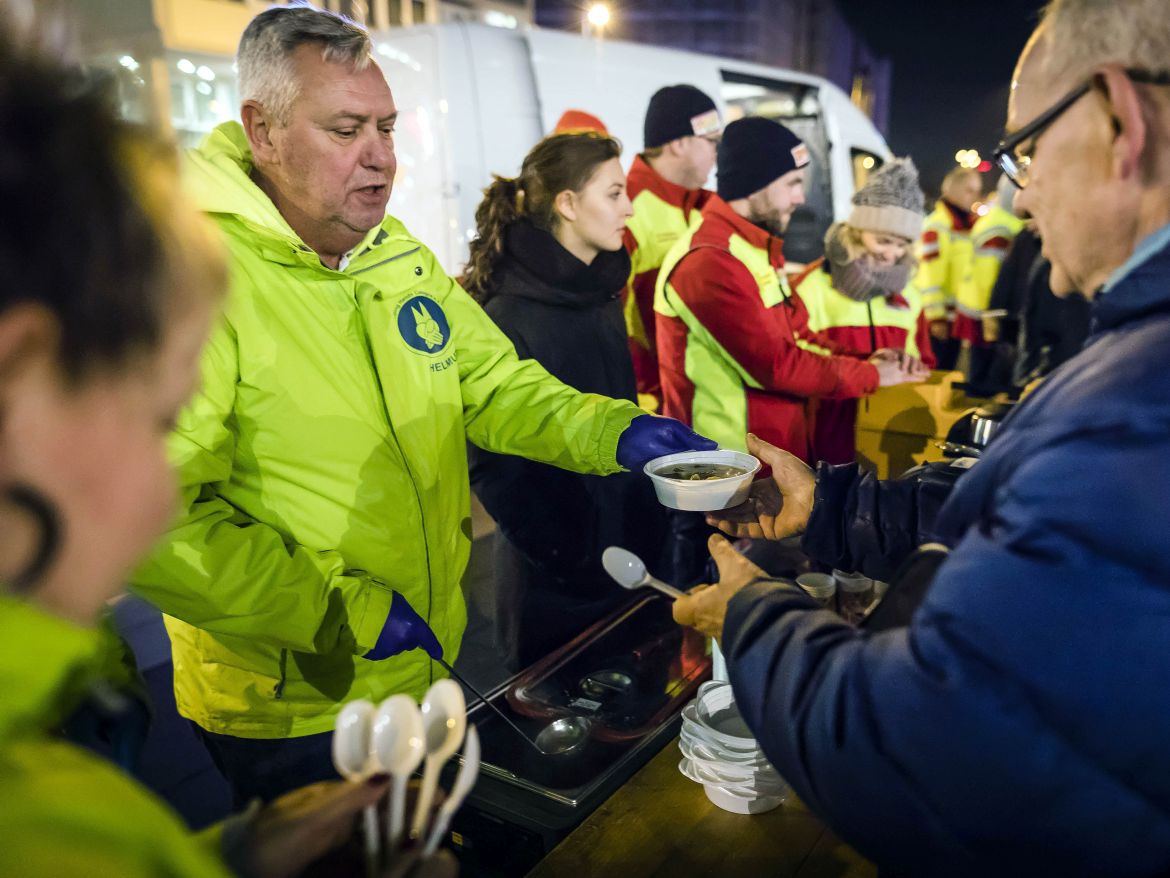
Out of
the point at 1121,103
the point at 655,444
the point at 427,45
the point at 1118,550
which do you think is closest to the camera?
the point at 1118,550

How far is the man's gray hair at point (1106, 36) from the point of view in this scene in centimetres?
93

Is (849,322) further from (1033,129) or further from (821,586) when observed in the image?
(1033,129)

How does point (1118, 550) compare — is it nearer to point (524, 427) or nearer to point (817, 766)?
point (817, 766)

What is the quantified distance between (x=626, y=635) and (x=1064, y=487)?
5.01ft

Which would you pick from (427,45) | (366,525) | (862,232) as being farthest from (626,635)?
(427,45)

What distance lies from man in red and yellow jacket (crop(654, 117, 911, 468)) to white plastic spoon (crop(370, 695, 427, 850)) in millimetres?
2506

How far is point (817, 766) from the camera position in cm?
94

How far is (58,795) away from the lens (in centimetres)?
54

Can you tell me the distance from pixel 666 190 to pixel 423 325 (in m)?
2.94

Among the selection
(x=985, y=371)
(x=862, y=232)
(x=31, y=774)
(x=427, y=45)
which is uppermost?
(x=427, y=45)

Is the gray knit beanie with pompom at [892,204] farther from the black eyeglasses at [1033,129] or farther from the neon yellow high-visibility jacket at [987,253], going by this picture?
the neon yellow high-visibility jacket at [987,253]

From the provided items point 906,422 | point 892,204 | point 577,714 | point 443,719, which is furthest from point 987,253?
point 443,719

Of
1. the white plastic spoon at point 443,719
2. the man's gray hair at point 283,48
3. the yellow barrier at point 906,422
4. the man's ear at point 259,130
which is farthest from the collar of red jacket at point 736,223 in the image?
the white plastic spoon at point 443,719

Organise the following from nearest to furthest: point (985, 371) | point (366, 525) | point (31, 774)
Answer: point (31, 774) < point (366, 525) < point (985, 371)
